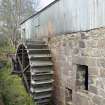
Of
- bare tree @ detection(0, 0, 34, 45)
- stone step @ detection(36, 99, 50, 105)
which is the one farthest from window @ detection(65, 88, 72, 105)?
bare tree @ detection(0, 0, 34, 45)

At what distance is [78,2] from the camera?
5.59 metres

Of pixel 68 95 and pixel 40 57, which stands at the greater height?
pixel 40 57

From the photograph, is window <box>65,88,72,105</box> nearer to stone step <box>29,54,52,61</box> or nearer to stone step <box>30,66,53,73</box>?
stone step <box>30,66,53,73</box>

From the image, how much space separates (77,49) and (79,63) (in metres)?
0.36

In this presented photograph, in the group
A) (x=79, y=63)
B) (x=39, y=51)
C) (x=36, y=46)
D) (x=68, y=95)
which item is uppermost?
(x=36, y=46)

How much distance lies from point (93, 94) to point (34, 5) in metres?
19.5

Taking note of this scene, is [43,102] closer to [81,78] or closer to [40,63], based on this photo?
[40,63]

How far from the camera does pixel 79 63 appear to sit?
5.51 metres

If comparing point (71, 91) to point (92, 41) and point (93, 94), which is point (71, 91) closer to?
point (93, 94)

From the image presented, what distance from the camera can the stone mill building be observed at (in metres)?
4.75

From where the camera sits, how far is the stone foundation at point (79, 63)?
4.70m

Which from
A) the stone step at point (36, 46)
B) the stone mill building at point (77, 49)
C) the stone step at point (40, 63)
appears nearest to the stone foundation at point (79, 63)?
the stone mill building at point (77, 49)

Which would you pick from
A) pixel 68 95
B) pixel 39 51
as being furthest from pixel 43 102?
pixel 39 51

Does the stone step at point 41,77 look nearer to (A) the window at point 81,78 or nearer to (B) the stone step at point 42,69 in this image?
(B) the stone step at point 42,69
